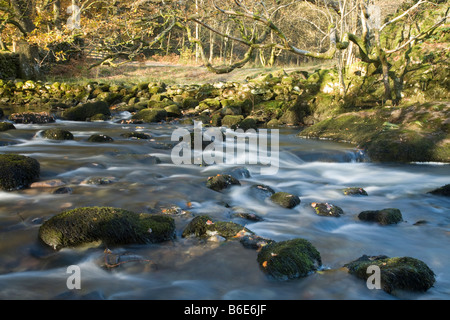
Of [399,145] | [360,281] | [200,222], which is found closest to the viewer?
[360,281]

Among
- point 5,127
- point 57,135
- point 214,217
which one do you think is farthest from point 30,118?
point 214,217

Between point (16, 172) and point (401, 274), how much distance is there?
539 centimetres

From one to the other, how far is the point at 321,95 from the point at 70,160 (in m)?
10.5

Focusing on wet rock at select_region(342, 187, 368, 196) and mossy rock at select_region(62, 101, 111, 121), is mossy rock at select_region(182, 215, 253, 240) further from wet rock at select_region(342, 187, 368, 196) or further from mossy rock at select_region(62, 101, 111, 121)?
mossy rock at select_region(62, 101, 111, 121)

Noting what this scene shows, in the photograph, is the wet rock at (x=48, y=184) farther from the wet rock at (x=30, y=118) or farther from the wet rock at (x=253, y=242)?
the wet rock at (x=30, y=118)

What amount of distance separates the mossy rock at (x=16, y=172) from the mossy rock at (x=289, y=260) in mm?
3996

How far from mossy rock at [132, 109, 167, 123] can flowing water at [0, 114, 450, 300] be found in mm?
5962

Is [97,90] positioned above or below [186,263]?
above

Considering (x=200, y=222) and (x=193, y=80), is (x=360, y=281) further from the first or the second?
(x=193, y=80)

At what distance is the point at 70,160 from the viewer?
794 cm

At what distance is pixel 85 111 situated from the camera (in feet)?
52.5

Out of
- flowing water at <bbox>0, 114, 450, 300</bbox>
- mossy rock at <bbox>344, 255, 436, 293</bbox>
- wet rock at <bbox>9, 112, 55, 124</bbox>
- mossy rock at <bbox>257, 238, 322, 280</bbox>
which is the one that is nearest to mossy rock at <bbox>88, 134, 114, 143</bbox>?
flowing water at <bbox>0, 114, 450, 300</bbox>

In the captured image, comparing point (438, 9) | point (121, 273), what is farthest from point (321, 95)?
point (121, 273)

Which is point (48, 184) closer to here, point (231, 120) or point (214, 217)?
point (214, 217)
